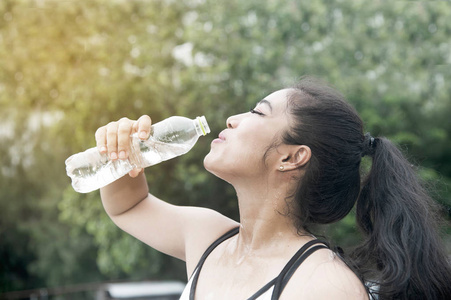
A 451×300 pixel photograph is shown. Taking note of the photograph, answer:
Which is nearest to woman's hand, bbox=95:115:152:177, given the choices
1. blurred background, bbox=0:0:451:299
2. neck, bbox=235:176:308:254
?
neck, bbox=235:176:308:254

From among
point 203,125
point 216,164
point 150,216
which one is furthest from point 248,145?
point 150,216

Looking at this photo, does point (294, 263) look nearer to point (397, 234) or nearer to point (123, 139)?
point (397, 234)

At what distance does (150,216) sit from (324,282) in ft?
1.97

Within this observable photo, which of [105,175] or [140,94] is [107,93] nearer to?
[140,94]

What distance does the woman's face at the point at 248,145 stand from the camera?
1380 mm

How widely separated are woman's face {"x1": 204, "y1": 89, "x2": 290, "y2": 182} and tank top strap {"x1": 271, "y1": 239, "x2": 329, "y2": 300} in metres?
0.21

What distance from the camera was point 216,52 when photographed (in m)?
8.38

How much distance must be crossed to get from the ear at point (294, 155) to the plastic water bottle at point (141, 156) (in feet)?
0.91

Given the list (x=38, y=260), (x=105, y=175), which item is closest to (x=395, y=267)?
(x=105, y=175)

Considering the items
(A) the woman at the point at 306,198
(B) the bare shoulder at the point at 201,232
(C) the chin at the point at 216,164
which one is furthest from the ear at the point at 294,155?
(B) the bare shoulder at the point at 201,232

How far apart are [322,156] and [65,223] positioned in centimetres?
1194

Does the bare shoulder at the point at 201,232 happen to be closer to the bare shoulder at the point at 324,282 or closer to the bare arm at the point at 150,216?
the bare arm at the point at 150,216

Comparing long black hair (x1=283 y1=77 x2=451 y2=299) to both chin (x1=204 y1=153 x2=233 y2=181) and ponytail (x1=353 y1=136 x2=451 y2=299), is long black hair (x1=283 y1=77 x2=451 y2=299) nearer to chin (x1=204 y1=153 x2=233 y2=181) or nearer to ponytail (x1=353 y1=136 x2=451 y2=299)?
ponytail (x1=353 y1=136 x2=451 y2=299)

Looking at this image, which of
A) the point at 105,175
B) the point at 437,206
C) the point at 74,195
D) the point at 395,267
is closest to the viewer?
the point at 395,267
